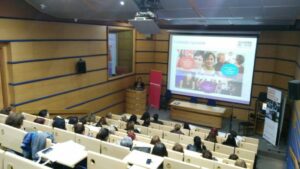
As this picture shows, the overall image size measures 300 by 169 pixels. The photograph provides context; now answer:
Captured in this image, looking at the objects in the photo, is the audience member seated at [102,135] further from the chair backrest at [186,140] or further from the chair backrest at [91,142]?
the chair backrest at [186,140]

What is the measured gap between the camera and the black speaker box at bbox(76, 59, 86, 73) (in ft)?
23.6

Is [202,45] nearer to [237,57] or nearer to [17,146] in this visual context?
[237,57]

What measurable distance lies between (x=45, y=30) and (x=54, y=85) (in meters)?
1.47

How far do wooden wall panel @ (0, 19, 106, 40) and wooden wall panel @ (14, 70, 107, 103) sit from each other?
1165 mm

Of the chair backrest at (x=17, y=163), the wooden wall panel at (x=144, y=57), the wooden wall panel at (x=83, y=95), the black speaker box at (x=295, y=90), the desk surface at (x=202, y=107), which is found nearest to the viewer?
the chair backrest at (x=17, y=163)

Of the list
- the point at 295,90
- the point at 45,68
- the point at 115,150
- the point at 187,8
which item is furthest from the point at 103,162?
the point at 45,68

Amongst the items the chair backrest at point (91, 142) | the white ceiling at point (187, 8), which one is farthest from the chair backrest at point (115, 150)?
the white ceiling at point (187, 8)

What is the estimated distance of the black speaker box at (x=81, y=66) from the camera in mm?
7188

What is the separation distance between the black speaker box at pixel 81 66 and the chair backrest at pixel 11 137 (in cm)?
361

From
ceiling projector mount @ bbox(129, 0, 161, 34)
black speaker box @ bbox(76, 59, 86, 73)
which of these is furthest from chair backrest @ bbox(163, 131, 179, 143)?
black speaker box @ bbox(76, 59, 86, 73)

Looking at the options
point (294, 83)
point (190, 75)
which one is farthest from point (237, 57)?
point (294, 83)

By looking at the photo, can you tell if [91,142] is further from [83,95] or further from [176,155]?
[83,95]

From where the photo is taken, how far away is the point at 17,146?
370 centimetres

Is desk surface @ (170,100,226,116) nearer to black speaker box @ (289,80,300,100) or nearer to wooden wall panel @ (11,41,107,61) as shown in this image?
wooden wall panel @ (11,41,107,61)
